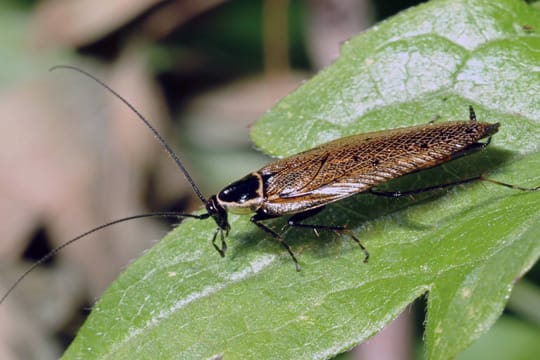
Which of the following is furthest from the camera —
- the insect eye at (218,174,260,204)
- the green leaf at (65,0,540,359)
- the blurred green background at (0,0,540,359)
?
the blurred green background at (0,0,540,359)

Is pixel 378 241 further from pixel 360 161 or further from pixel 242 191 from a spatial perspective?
pixel 242 191

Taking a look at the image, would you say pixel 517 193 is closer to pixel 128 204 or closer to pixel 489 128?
pixel 489 128

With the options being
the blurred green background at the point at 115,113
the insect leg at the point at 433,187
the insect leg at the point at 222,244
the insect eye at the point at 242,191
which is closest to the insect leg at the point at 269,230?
the insect eye at the point at 242,191

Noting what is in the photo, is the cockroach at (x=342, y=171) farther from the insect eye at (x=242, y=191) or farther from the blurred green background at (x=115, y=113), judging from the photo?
the blurred green background at (x=115, y=113)

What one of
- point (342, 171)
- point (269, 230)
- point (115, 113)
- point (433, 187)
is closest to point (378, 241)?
point (433, 187)

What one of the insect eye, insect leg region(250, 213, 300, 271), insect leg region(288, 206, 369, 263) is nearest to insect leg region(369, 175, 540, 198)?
insect leg region(288, 206, 369, 263)

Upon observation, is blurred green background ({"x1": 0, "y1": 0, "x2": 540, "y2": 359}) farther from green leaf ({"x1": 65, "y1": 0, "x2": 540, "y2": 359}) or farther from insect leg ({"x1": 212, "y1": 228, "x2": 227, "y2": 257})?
insect leg ({"x1": 212, "y1": 228, "x2": 227, "y2": 257})

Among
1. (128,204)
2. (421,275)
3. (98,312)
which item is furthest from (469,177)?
(128,204)
